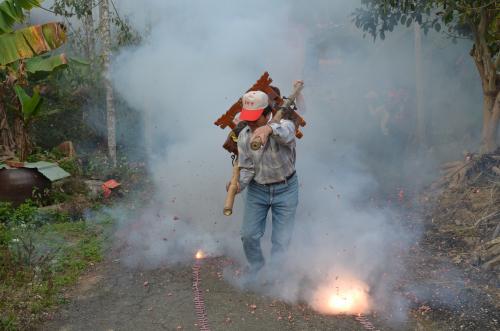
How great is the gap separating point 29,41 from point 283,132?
477cm

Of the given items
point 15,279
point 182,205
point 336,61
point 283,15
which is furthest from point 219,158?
point 336,61

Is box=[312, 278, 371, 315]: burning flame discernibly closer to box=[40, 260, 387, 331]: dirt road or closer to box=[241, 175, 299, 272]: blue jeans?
box=[40, 260, 387, 331]: dirt road

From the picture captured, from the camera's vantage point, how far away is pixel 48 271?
17.0ft

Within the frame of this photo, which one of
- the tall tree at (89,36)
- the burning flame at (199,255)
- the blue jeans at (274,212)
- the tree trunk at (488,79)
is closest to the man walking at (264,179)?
the blue jeans at (274,212)

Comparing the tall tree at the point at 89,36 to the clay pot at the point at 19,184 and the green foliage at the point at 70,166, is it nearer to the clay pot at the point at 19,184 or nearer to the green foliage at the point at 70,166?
the green foliage at the point at 70,166

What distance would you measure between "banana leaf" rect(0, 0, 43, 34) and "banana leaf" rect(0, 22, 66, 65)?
0.53ft

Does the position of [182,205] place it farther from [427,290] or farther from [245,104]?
[427,290]

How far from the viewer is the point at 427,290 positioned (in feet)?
15.2

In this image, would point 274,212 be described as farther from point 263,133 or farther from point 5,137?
point 5,137

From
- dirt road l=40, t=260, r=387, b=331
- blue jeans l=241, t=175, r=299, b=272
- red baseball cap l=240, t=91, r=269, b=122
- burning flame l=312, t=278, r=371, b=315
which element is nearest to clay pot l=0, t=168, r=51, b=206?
dirt road l=40, t=260, r=387, b=331

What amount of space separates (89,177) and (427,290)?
20.9ft

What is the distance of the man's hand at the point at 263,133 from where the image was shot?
420cm

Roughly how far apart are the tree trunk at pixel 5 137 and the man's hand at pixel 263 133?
5517 millimetres

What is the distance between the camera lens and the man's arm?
4.38m
